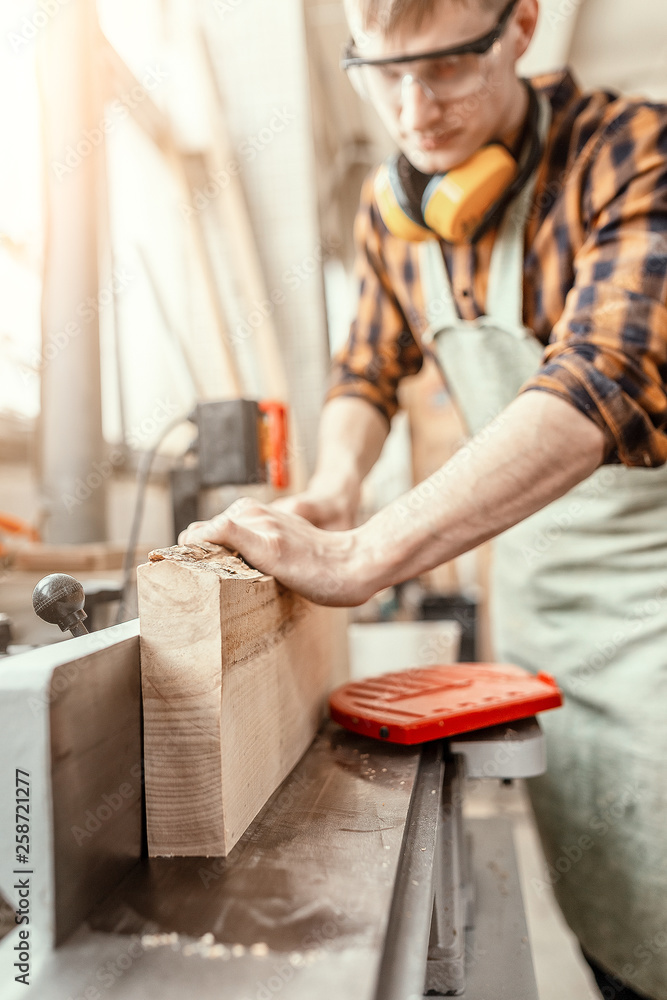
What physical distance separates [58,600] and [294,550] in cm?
25

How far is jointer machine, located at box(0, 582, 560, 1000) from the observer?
0.42 metres

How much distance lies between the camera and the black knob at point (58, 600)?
0.59 metres

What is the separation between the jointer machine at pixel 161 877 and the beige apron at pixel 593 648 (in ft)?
1.76

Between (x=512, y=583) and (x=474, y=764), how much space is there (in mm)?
544

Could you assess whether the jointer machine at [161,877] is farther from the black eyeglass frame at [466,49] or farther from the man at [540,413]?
the black eyeglass frame at [466,49]

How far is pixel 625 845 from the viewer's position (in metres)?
1.10

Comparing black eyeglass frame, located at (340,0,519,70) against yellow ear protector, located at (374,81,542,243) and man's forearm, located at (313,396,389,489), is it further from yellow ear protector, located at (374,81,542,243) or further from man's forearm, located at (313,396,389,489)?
man's forearm, located at (313,396,389,489)

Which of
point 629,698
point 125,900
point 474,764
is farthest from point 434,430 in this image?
point 125,900

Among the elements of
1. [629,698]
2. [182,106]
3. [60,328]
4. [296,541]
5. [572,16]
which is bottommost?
[629,698]

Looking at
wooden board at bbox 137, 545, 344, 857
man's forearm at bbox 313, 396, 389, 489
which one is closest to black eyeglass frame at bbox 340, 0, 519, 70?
man's forearm at bbox 313, 396, 389, 489

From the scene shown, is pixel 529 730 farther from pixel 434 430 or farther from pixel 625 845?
pixel 434 430

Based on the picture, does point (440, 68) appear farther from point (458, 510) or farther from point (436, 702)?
point (436, 702)

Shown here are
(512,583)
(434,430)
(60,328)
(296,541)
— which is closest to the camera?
(296,541)

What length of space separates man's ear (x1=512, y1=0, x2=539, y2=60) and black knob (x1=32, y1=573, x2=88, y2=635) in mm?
965
